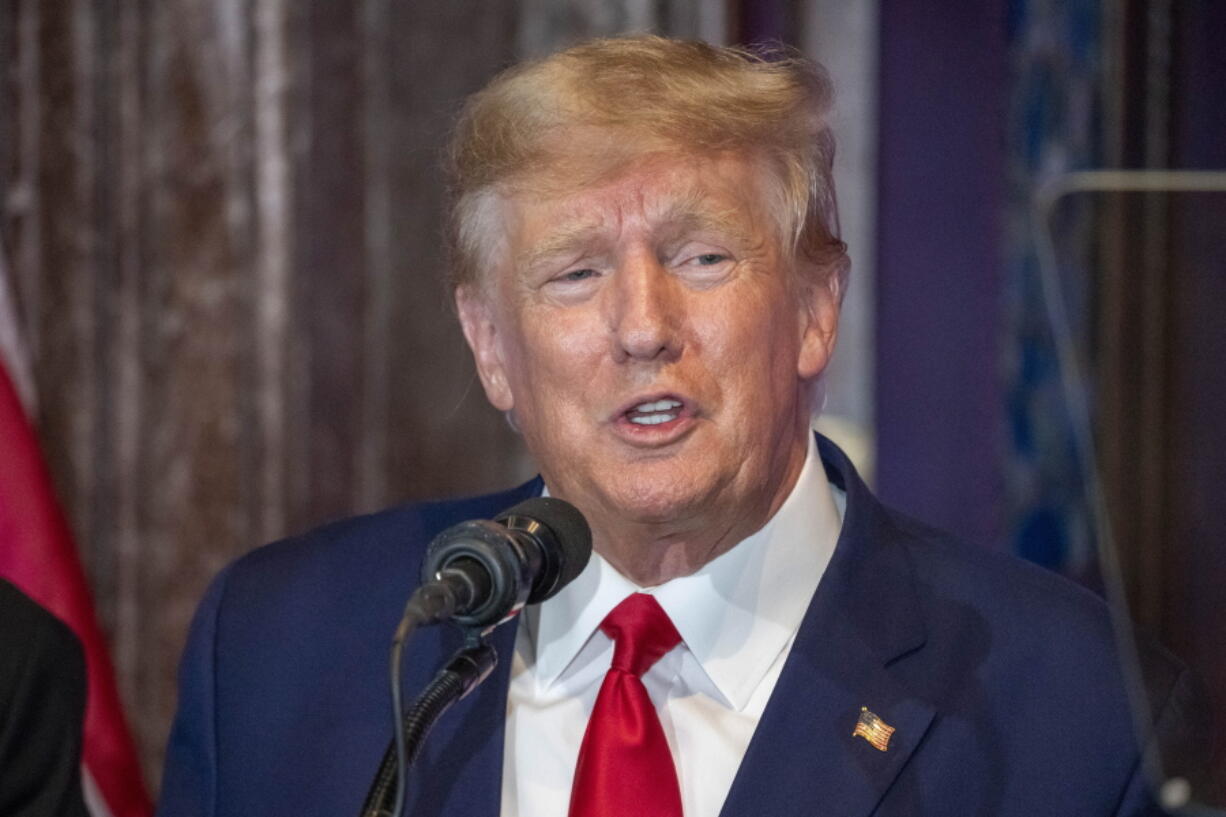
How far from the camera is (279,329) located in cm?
307

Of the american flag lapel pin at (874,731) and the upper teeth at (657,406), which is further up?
the upper teeth at (657,406)

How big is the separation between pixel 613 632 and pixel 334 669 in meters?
0.40

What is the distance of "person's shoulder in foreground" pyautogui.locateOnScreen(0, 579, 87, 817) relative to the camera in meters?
1.73

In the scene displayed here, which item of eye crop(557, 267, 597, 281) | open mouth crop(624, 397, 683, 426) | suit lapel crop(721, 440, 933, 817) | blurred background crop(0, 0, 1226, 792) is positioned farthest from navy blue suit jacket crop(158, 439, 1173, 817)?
blurred background crop(0, 0, 1226, 792)

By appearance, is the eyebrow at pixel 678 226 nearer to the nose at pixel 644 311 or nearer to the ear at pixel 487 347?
the nose at pixel 644 311

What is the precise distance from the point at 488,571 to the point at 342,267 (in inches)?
76.9

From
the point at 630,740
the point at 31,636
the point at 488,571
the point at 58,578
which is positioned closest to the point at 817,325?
the point at 630,740

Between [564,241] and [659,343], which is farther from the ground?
[564,241]

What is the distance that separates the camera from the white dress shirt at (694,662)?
1.74 metres

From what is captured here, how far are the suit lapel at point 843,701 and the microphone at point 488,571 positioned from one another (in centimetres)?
46

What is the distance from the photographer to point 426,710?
1260 millimetres

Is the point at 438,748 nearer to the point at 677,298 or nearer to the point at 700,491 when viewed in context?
the point at 700,491

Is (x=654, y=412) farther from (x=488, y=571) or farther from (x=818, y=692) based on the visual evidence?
(x=488, y=571)

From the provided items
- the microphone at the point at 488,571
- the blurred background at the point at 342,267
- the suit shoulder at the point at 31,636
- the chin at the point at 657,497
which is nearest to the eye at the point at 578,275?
the chin at the point at 657,497
